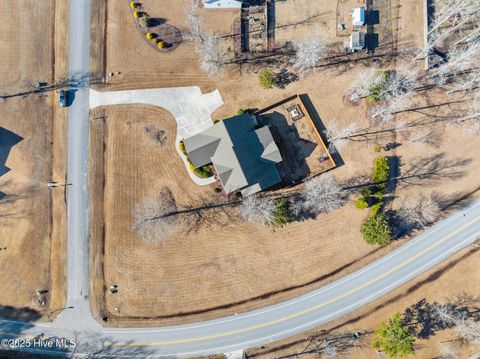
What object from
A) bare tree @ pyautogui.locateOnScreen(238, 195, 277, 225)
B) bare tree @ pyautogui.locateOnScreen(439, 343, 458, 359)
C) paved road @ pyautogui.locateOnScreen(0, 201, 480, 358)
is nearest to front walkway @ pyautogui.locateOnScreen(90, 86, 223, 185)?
bare tree @ pyautogui.locateOnScreen(238, 195, 277, 225)

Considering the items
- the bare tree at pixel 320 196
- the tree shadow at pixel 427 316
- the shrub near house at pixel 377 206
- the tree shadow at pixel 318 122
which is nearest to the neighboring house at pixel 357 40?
the tree shadow at pixel 318 122

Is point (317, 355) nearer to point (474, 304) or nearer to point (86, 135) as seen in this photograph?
point (474, 304)

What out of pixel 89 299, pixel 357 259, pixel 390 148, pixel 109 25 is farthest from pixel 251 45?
pixel 89 299

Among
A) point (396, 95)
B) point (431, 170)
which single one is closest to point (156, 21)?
point (396, 95)

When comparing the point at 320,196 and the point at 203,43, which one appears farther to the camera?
the point at 203,43

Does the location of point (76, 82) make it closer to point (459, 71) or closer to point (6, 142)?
point (6, 142)
